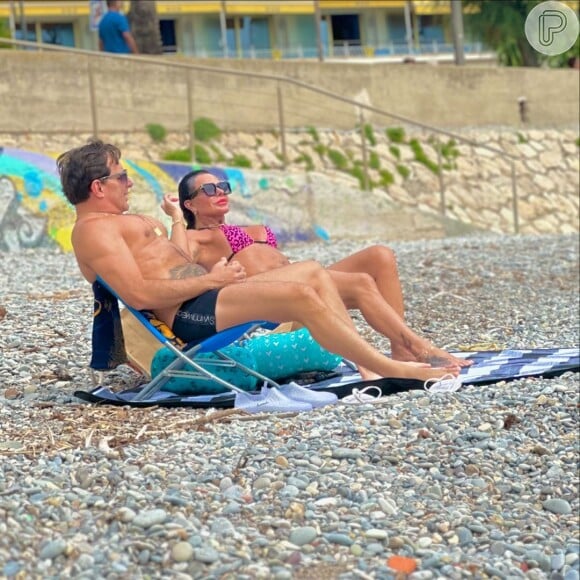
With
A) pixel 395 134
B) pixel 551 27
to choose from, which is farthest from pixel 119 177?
pixel 395 134

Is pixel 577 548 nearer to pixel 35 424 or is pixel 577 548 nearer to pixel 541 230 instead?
pixel 35 424

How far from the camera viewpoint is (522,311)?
9.22 m

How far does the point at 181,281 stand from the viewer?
5.59 meters

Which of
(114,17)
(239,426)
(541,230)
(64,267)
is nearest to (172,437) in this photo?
(239,426)

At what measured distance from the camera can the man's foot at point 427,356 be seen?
579 centimetres

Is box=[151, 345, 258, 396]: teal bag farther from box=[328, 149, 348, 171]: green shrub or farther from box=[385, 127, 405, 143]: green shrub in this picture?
box=[385, 127, 405, 143]: green shrub

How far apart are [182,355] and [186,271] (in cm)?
43

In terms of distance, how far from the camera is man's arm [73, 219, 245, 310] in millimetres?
5516

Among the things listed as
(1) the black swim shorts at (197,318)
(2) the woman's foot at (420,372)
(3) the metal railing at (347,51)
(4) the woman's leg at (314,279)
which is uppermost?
(3) the metal railing at (347,51)

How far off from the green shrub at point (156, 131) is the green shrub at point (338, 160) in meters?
2.88

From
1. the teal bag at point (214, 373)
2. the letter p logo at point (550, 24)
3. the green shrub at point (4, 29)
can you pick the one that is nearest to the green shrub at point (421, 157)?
the letter p logo at point (550, 24)

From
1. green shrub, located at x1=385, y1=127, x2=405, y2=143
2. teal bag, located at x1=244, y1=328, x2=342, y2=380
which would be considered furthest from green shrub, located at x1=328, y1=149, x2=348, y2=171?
teal bag, located at x1=244, y1=328, x2=342, y2=380

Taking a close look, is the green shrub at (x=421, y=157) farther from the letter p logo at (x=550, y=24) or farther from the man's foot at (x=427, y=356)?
the man's foot at (x=427, y=356)

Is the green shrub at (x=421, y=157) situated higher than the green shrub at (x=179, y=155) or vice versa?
the green shrub at (x=179, y=155)
